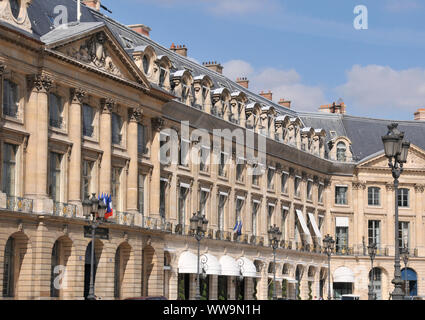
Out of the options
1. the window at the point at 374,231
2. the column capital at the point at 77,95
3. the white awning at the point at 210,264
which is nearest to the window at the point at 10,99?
the column capital at the point at 77,95

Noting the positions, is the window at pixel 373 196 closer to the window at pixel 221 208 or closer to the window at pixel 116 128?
the window at pixel 221 208

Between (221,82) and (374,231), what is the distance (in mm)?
25941

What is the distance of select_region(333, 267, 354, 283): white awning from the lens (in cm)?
8212

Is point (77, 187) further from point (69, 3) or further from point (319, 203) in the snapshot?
point (319, 203)

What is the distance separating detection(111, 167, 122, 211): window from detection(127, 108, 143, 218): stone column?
2.24ft

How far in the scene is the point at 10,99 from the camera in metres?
39.5

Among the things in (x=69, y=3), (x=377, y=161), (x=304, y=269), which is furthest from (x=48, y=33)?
(x=377, y=161)

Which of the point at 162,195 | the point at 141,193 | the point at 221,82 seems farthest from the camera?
the point at 221,82

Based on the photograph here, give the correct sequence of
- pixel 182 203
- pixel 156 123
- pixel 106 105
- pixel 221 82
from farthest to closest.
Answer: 1. pixel 221 82
2. pixel 182 203
3. pixel 156 123
4. pixel 106 105

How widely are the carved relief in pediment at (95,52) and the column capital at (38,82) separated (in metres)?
2.42

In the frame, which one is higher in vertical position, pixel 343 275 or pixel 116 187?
pixel 116 187

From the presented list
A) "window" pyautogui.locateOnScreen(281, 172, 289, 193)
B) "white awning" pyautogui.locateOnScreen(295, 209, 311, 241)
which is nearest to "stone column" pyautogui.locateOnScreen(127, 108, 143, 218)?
"window" pyautogui.locateOnScreen(281, 172, 289, 193)

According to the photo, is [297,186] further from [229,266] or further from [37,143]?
[37,143]

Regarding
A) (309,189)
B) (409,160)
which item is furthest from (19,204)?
(409,160)
